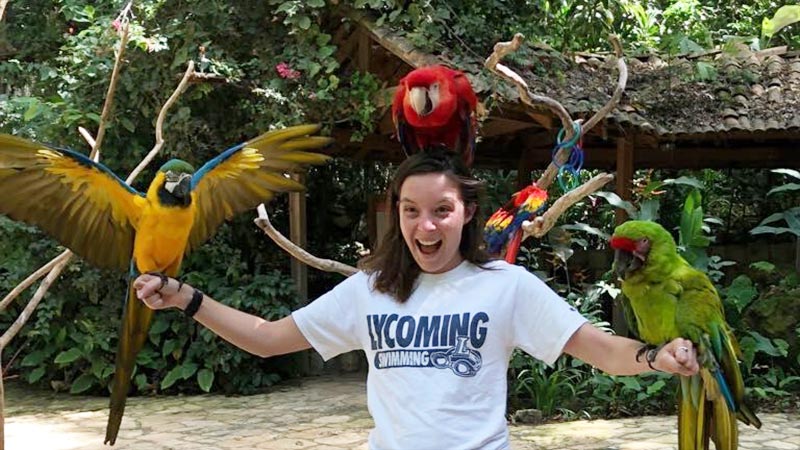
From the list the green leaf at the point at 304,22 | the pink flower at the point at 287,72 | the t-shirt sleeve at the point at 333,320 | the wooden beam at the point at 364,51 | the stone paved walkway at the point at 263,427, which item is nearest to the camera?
the t-shirt sleeve at the point at 333,320

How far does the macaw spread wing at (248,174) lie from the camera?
1890mm

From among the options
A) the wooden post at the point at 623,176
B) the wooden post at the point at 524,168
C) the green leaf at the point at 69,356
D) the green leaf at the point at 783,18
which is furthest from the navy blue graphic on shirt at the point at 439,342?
the wooden post at the point at 524,168

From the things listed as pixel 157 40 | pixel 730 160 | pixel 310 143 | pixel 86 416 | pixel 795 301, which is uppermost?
pixel 157 40

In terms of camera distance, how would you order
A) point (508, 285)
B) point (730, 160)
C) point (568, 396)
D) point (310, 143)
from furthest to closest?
point (730, 160) → point (568, 396) → point (310, 143) → point (508, 285)

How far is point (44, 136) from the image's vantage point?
5836 mm

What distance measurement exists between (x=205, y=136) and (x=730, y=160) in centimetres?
457

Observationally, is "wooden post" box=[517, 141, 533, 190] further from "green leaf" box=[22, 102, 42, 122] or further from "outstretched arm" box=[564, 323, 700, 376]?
"outstretched arm" box=[564, 323, 700, 376]

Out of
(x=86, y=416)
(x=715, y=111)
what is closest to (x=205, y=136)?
(x=86, y=416)

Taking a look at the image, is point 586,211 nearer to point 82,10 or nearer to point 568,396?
point 568,396

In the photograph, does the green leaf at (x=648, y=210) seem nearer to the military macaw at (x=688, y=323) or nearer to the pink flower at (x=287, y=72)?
the pink flower at (x=287, y=72)

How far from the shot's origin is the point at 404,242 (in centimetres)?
162

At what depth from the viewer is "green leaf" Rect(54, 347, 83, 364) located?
20.0 feet

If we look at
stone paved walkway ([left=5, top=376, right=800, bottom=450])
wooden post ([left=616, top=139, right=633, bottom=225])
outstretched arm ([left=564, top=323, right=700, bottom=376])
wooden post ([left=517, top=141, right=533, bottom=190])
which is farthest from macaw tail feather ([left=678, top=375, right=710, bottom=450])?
wooden post ([left=517, top=141, right=533, bottom=190])

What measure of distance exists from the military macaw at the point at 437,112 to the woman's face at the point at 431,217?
24 centimetres
